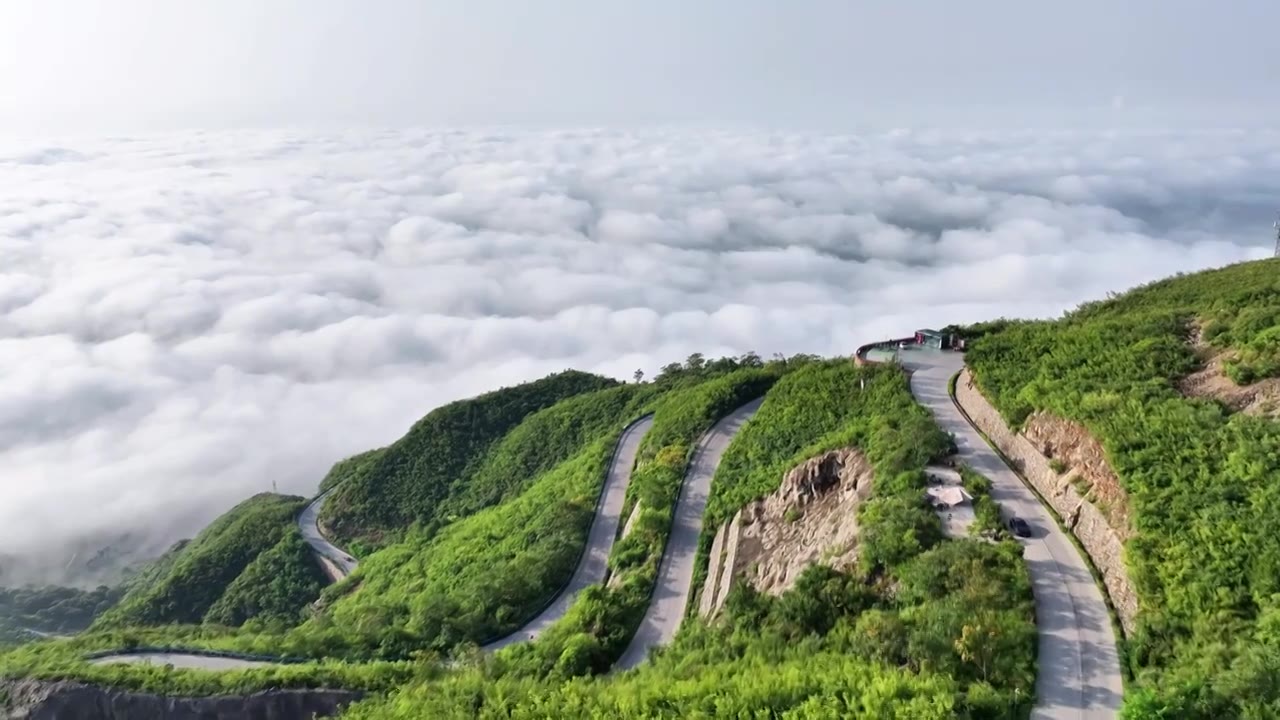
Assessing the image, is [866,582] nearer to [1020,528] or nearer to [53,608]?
[1020,528]

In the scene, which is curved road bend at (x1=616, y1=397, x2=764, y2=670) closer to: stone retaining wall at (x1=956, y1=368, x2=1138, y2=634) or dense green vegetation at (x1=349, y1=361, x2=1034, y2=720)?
dense green vegetation at (x1=349, y1=361, x2=1034, y2=720)

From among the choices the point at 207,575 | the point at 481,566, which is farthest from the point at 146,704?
the point at 207,575

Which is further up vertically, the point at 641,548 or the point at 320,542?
the point at 641,548

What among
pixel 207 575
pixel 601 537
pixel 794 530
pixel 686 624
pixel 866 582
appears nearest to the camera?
pixel 866 582

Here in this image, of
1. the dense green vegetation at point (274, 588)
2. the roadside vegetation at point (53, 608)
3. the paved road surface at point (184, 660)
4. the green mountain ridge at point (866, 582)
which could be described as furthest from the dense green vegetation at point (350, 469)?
the paved road surface at point (184, 660)

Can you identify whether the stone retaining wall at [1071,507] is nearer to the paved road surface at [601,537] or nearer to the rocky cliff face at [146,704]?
the paved road surface at [601,537]

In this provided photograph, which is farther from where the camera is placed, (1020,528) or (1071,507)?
(1071,507)
